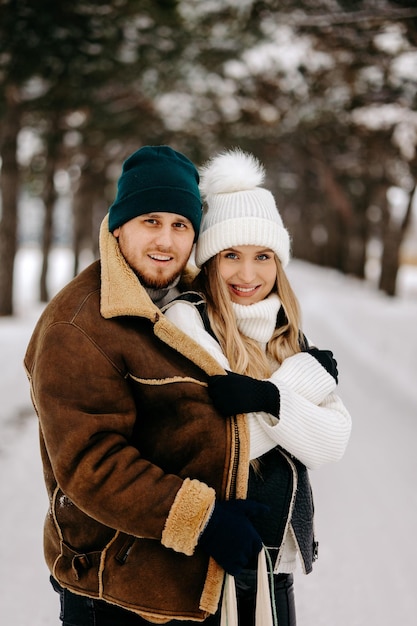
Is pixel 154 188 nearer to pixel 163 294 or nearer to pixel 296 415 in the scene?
pixel 163 294

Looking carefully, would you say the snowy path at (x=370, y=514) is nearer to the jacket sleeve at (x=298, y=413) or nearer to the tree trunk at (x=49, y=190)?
the jacket sleeve at (x=298, y=413)

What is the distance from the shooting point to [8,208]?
45.4 ft

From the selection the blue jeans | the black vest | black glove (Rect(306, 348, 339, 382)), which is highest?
black glove (Rect(306, 348, 339, 382))

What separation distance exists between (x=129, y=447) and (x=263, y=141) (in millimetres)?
24149

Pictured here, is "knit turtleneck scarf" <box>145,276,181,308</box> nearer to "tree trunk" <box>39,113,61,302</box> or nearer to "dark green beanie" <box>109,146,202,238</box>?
"dark green beanie" <box>109,146,202,238</box>

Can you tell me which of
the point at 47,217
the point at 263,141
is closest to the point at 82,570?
the point at 47,217

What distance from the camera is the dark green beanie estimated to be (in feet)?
6.17

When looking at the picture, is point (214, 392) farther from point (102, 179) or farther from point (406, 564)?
point (102, 179)

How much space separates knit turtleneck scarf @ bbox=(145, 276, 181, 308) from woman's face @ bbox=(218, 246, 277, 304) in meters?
0.20

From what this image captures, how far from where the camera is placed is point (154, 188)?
1884 mm

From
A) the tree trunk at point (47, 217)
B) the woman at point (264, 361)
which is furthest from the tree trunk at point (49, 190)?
the woman at point (264, 361)

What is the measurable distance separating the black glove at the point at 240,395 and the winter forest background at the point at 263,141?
192cm

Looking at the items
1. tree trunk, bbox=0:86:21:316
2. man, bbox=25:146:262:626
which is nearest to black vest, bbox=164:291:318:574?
man, bbox=25:146:262:626

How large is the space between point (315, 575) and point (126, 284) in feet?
8.70
